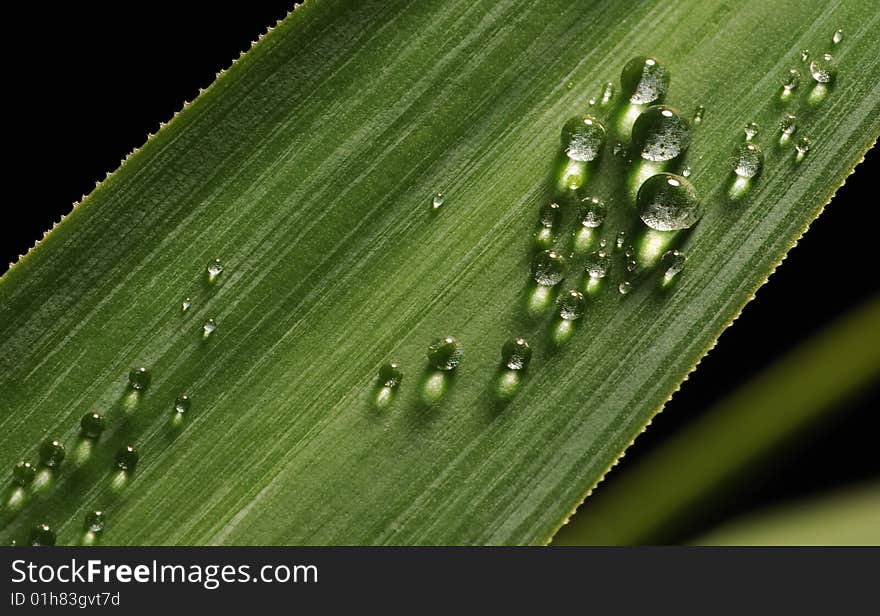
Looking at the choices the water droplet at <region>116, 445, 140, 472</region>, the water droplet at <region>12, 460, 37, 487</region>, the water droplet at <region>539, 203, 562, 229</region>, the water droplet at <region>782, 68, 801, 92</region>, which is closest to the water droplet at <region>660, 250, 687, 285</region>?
the water droplet at <region>539, 203, 562, 229</region>

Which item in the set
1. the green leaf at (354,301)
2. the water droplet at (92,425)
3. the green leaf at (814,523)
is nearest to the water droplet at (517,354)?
the green leaf at (354,301)

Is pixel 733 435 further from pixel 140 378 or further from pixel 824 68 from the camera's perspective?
pixel 140 378

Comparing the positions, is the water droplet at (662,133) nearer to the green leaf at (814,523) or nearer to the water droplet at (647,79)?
the water droplet at (647,79)

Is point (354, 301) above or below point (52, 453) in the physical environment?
above

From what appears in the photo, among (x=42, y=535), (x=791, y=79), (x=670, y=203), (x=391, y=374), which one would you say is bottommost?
(x=42, y=535)

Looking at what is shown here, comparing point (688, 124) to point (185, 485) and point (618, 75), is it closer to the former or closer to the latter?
point (618, 75)

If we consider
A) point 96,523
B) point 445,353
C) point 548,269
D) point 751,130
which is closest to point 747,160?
point 751,130

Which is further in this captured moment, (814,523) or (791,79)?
(814,523)
